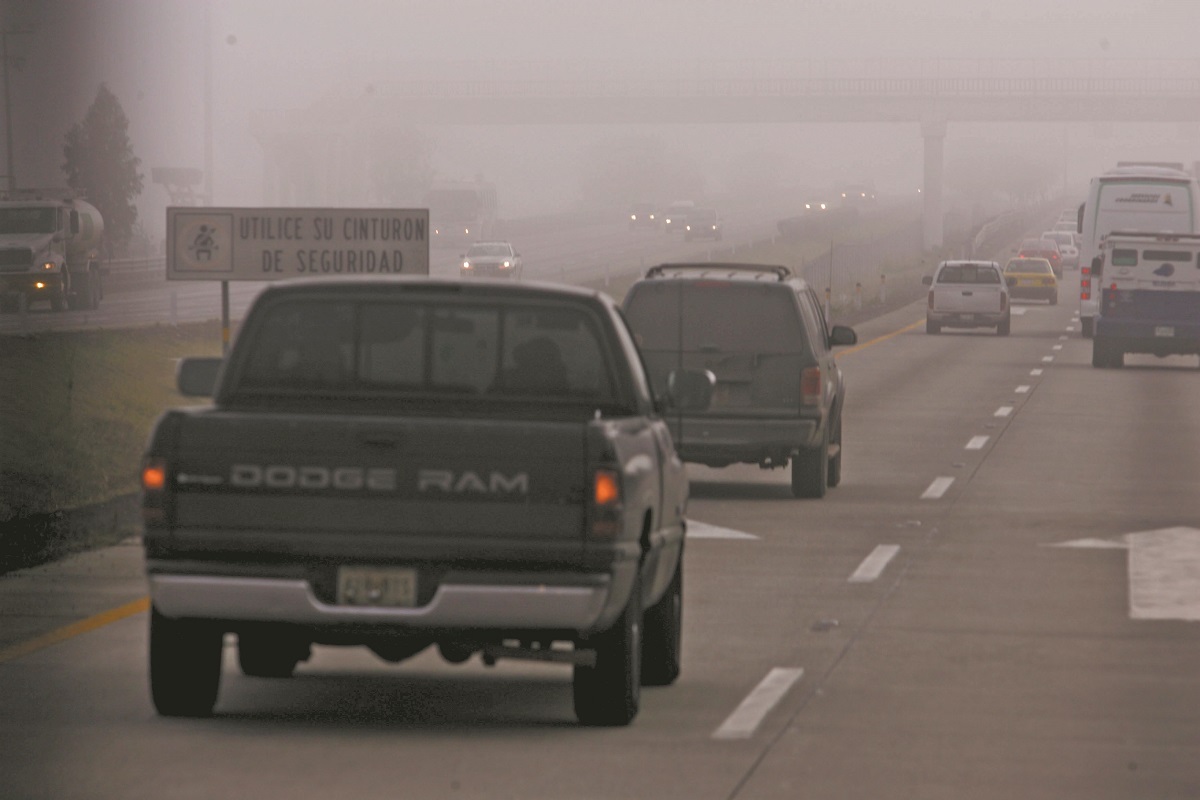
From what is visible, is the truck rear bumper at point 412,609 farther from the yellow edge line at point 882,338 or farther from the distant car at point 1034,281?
the distant car at point 1034,281

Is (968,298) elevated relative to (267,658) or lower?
lower

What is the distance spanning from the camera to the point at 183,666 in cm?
852

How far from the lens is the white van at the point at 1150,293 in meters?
38.8

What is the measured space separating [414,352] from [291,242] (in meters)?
16.5

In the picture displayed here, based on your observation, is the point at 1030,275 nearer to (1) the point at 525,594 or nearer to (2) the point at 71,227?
(2) the point at 71,227

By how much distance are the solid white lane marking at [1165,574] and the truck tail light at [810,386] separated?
9.04ft

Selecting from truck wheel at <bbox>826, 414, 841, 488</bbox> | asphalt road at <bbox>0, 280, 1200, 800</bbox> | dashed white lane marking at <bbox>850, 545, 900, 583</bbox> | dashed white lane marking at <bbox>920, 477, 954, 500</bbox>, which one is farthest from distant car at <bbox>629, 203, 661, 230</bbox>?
dashed white lane marking at <bbox>850, 545, 900, 583</bbox>

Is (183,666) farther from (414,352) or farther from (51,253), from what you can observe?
(51,253)

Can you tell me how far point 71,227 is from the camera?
51.3 m

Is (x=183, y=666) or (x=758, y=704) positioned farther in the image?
(x=758, y=704)

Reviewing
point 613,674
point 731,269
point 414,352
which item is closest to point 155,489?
point 414,352

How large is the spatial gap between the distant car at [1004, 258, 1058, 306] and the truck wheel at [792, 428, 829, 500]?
52885mm

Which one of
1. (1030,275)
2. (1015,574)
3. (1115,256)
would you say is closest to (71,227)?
(1115,256)

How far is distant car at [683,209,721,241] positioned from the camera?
117 m
